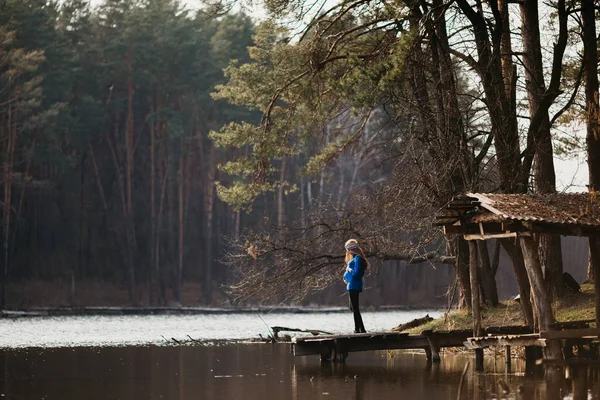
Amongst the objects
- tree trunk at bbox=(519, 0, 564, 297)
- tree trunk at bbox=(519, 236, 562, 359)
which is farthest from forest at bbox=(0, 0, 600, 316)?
tree trunk at bbox=(519, 236, 562, 359)

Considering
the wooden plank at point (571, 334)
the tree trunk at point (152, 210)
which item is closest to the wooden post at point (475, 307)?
the wooden plank at point (571, 334)

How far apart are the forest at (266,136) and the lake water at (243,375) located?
9.53 feet

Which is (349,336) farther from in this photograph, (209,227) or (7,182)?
(209,227)

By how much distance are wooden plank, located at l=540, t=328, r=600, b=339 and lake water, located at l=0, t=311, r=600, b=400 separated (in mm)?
600

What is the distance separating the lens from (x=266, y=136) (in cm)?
2930

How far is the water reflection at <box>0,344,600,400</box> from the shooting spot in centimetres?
1669

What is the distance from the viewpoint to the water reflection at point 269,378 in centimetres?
1669

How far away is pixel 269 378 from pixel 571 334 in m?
5.19

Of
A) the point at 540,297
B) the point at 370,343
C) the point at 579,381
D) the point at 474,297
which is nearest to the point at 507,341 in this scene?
the point at 540,297

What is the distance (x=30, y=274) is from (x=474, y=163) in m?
43.8

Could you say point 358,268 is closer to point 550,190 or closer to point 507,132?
point 507,132

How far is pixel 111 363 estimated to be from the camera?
23406mm

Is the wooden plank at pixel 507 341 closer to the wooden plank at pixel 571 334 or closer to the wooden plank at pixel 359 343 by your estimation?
the wooden plank at pixel 571 334

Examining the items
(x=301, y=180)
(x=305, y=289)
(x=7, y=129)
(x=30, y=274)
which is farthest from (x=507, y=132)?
(x=301, y=180)
